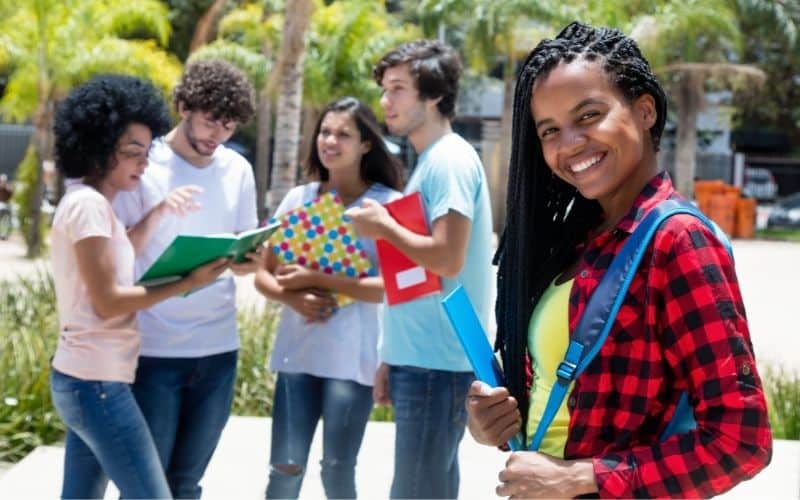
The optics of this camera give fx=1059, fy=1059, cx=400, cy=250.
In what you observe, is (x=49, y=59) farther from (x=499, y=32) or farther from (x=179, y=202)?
(x=179, y=202)

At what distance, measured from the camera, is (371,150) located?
4016 mm

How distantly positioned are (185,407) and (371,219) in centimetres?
94

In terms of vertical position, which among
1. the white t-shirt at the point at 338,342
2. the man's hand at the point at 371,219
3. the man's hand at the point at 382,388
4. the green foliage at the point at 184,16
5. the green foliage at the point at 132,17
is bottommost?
the man's hand at the point at 382,388

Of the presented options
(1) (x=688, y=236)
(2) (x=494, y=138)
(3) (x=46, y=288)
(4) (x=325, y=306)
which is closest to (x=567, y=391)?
(1) (x=688, y=236)

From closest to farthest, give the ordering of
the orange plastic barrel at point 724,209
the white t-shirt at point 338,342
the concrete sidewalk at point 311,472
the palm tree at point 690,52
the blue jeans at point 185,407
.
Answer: the blue jeans at point 185,407 → the white t-shirt at point 338,342 → the concrete sidewalk at point 311,472 → the palm tree at point 690,52 → the orange plastic barrel at point 724,209

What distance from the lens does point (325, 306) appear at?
3.81 m

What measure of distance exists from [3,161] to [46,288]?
33.4 metres

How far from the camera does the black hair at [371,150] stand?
13.1ft

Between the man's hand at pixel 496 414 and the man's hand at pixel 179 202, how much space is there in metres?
1.96

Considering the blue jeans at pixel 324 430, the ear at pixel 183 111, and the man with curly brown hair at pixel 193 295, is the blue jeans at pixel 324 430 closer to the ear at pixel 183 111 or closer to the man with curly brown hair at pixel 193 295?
the man with curly brown hair at pixel 193 295

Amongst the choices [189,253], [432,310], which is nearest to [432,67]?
[432,310]

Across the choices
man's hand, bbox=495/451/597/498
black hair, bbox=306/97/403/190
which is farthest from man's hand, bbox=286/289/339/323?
man's hand, bbox=495/451/597/498

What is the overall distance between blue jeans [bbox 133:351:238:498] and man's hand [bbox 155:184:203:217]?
0.51 m

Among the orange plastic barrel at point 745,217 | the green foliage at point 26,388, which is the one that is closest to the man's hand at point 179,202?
the green foliage at point 26,388
